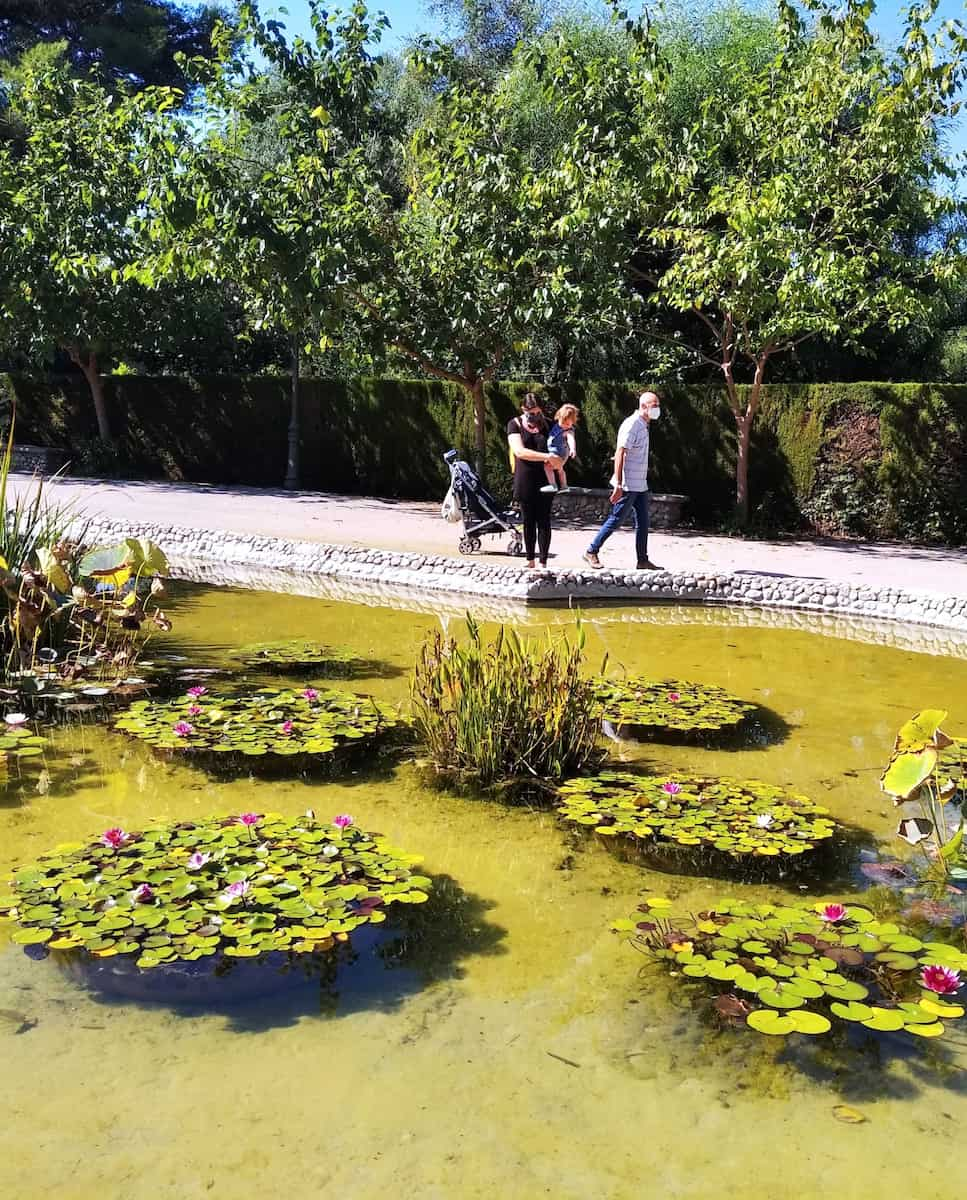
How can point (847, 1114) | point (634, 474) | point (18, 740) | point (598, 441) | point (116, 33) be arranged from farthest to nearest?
point (116, 33) → point (598, 441) → point (634, 474) → point (18, 740) → point (847, 1114)

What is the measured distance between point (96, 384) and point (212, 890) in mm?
20897

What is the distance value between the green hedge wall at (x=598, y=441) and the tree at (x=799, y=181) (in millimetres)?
795

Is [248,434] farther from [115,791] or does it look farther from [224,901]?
[224,901]

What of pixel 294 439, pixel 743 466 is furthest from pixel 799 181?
pixel 294 439

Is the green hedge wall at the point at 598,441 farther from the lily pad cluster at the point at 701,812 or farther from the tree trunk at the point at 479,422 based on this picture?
the lily pad cluster at the point at 701,812

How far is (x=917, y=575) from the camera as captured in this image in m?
11.1

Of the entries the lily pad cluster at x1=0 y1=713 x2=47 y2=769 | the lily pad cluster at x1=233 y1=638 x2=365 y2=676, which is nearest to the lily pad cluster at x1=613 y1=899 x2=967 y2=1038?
the lily pad cluster at x1=0 y1=713 x2=47 y2=769

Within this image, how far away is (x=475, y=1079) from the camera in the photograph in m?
3.00

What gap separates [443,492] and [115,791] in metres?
14.0

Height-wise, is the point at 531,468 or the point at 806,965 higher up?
the point at 531,468

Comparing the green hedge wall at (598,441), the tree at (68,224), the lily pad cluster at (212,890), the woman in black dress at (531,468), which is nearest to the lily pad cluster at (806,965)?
the lily pad cluster at (212,890)

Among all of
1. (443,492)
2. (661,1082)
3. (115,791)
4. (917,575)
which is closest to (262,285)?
(443,492)

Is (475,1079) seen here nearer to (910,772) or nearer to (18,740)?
(910,772)

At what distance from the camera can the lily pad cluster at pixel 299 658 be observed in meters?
7.12
